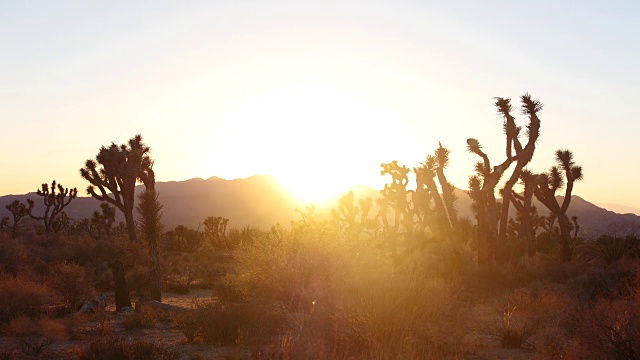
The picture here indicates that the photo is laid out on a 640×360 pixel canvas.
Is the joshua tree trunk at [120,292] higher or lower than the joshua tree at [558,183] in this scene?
lower

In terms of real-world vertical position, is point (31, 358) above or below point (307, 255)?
below

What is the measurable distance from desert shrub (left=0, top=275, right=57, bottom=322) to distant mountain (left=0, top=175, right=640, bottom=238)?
8634 cm

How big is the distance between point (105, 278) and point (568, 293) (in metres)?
15.7

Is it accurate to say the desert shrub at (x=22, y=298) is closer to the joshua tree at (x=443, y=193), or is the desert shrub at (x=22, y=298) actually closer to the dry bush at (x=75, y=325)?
the dry bush at (x=75, y=325)

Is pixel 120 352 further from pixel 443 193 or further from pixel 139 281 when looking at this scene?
pixel 443 193

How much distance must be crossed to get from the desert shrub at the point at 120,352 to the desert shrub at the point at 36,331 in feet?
6.44

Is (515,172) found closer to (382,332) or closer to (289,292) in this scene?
(289,292)

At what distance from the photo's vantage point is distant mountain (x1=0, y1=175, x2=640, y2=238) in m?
109

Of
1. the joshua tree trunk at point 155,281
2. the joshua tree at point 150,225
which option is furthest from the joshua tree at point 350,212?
the joshua tree trunk at point 155,281

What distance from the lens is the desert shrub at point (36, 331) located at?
1136 centimetres

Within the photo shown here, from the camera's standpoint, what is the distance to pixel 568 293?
1611cm

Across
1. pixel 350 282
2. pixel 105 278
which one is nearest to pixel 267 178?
pixel 105 278

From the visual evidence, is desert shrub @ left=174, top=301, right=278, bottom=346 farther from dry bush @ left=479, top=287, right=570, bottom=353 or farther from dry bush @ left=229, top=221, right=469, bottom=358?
dry bush @ left=479, top=287, right=570, bottom=353

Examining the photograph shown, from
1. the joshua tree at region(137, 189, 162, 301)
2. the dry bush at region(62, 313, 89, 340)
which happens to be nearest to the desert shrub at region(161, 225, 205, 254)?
the joshua tree at region(137, 189, 162, 301)
